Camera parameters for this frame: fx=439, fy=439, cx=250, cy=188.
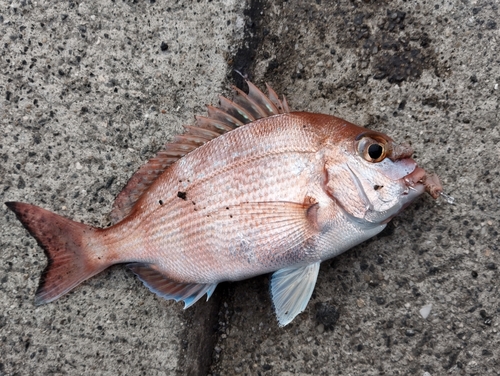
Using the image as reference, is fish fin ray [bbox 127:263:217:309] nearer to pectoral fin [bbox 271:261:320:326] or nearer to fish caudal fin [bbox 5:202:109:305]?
fish caudal fin [bbox 5:202:109:305]

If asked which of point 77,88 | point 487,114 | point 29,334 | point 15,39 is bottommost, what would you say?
point 29,334

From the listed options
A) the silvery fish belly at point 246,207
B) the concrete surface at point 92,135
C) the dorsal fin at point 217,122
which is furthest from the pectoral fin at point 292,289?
the dorsal fin at point 217,122

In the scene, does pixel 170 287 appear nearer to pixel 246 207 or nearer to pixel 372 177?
pixel 246 207

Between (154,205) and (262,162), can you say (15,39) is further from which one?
(262,162)

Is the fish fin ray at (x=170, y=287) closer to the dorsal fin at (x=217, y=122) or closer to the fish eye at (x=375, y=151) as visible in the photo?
the dorsal fin at (x=217, y=122)

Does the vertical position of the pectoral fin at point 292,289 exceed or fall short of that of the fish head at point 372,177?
it falls short

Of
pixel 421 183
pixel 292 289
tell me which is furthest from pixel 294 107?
pixel 292 289

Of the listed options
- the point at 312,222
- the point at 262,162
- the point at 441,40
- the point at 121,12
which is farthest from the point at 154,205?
the point at 441,40
